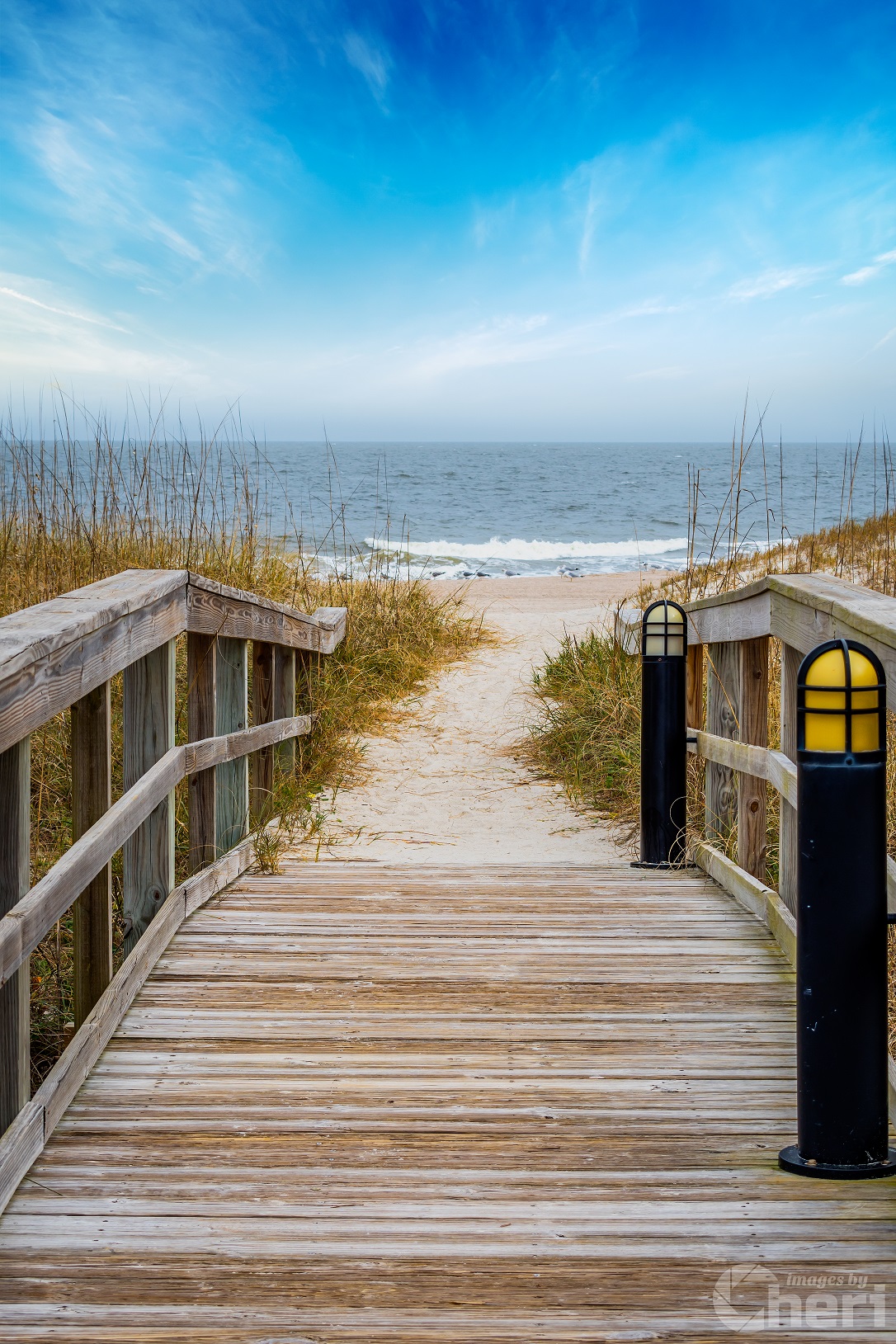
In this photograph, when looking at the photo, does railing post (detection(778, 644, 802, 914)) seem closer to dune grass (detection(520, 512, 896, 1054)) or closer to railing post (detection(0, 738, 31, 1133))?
dune grass (detection(520, 512, 896, 1054))

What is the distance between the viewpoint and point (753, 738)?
10.3 ft

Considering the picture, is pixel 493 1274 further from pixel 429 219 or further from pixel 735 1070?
pixel 429 219

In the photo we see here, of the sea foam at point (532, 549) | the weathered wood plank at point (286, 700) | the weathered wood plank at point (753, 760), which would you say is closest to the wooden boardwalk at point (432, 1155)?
the weathered wood plank at point (753, 760)

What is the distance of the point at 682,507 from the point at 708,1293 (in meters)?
37.2

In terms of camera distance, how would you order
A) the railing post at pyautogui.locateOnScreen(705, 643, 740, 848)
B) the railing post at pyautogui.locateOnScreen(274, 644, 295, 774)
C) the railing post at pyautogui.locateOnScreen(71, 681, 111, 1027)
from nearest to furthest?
the railing post at pyautogui.locateOnScreen(71, 681, 111, 1027) → the railing post at pyautogui.locateOnScreen(705, 643, 740, 848) → the railing post at pyautogui.locateOnScreen(274, 644, 295, 774)

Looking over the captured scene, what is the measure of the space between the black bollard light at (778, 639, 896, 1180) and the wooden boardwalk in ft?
0.30

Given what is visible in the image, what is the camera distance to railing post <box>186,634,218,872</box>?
10.3 feet

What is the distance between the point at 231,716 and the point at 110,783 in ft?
4.82

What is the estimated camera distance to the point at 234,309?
2138cm

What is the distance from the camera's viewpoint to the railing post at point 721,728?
3377 mm

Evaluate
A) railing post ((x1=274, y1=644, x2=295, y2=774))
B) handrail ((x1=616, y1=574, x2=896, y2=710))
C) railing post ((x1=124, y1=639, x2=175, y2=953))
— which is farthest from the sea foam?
railing post ((x1=124, y1=639, x2=175, y2=953))

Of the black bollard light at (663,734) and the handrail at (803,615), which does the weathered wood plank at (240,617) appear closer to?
the black bollard light at (663,734)

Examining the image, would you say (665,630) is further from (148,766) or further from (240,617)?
(148,766)

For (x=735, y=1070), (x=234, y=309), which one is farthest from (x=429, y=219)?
(x=735, y=1070)
